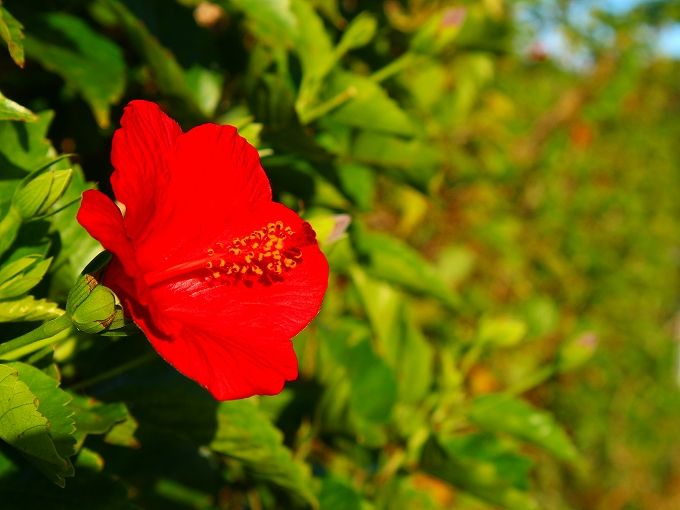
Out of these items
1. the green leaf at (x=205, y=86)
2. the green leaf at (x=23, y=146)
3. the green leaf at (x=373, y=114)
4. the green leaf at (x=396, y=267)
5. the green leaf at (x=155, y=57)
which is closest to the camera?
the green leaf at (x=23, y=146)

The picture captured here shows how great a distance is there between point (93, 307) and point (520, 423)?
30.5 inches

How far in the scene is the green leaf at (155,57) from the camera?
32.4 inches

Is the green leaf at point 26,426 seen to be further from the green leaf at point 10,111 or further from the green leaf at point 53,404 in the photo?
the green leaf at point 10,111

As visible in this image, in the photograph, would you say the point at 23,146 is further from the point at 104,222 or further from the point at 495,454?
the point at 495,454

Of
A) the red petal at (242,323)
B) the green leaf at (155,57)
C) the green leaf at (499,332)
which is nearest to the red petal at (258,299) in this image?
the red petal at (242,323)

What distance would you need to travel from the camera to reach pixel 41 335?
55 cm

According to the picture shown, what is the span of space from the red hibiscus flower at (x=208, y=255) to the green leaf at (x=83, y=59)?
27 centimetres

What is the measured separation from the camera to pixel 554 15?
11.4 ft

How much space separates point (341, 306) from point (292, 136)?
771 mm

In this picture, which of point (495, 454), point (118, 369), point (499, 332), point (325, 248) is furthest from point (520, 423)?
point (118, 369)

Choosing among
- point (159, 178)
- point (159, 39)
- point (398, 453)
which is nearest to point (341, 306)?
point (398, 453)

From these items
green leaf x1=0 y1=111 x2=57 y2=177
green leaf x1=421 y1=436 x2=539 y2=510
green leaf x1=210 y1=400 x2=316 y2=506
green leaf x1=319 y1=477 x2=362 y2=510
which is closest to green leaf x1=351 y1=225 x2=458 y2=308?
green leaf x1=421 y1=436 x2=539 y2=510

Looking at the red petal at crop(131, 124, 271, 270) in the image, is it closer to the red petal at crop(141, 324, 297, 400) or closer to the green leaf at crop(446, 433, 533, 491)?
the red petal at crop(141, 324, 297, 400)

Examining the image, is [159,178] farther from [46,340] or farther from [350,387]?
[350,387]
